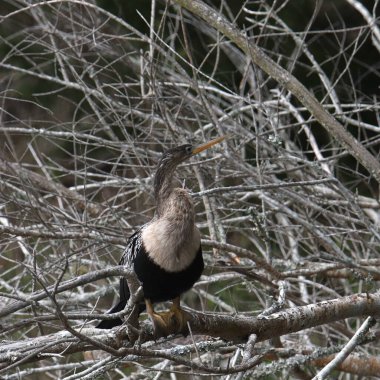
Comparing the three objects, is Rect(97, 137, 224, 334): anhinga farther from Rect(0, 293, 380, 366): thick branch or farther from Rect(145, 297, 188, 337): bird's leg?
Rect(0, 293, 380, 366): thick branch

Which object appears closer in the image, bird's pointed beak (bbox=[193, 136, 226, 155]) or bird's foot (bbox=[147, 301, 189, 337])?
bird's foot (bbox=[147, 301, 189, 337])

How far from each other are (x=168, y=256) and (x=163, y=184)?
1.32 ft

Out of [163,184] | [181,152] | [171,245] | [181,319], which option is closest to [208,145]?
[181,152]

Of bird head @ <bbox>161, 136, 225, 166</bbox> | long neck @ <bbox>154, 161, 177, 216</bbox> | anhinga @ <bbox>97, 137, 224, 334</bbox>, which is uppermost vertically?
bird head @ <bbox>161, 136, 225, 166</bbox>

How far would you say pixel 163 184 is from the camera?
377 cm

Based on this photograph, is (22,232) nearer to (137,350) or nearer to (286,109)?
(137,350)

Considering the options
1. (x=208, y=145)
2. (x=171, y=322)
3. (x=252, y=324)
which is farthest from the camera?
(x=208, y=145)

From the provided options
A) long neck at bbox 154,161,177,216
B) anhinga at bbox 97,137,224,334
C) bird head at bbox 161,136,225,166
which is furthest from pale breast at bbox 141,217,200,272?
bird head at bbox 161,136,225,166

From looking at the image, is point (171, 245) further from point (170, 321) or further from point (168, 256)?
point (170, 321)

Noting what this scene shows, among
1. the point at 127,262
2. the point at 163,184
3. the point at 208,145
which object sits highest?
the point at 208,145

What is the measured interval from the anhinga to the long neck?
0.02 meters

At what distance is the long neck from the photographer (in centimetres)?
371

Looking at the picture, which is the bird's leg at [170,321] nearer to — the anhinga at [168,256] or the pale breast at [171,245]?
the anhinga at [168,256]

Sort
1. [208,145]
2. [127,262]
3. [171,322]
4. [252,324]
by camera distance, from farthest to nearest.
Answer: [208,145] → [127,262] → [171,322] → [252,324]
